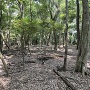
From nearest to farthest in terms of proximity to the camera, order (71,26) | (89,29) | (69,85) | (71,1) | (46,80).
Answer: (69,85) → (46,80) → (89,29) → (71,1) → (71,26)

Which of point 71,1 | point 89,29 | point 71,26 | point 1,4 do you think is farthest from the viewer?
point 71,26

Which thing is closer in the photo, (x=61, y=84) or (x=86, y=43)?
(x=61, y=84)

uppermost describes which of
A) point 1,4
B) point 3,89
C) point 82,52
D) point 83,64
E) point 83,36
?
point 1,4

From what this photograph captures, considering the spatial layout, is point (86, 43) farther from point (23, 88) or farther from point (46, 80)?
point (23, 88)

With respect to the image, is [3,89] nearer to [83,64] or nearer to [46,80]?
[46,80]

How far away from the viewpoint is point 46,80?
926cm

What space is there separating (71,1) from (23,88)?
19496 mm

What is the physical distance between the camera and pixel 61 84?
27.8 feet

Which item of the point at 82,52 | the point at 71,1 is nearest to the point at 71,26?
the point at 71,1

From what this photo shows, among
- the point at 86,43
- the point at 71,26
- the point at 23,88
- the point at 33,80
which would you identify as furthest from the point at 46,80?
the point at 71,26

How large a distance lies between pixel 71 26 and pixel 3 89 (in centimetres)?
2983

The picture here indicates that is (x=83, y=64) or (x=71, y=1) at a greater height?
(x=71, y=1)

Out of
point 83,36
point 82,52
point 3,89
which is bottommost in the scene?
point 3,89

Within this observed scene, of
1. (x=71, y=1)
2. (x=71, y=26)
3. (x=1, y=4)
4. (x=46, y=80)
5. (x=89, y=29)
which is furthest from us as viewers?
(x=71, y=26)
